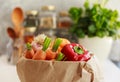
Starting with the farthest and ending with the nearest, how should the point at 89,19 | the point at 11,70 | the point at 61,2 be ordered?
the point at 61,2 → the point at 89,19 → the point at 11,70

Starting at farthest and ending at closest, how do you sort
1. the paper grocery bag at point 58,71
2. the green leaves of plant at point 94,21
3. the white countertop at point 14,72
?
the green leaves of plant at point 94,21 → the white countertop at point 14,72 → the paper grocery bag at point 58,71

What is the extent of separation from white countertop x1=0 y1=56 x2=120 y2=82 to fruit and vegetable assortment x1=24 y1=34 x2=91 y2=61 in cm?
34

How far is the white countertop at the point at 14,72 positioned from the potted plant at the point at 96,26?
0.35 feet

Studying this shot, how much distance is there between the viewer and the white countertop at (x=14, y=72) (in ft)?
3.92

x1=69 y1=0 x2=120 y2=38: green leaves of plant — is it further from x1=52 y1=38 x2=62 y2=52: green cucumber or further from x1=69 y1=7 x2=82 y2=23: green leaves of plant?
x1=52 y1=38 x2=62 y2=52: green cucumber

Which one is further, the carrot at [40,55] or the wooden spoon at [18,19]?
the wooden spoon at [18,19]

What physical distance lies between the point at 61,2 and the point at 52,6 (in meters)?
0.11

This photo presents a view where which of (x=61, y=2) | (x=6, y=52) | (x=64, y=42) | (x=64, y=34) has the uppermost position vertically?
(x=64, y=42)

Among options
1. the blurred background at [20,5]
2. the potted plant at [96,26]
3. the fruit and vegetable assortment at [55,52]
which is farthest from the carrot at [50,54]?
the blurred background at [20,5]

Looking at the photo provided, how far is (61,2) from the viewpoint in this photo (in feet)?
5.47

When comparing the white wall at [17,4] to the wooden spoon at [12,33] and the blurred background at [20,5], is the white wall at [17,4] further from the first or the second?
the wooden spoon at [12,33]

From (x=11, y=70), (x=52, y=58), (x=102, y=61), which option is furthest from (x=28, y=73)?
(x=102, y=61)

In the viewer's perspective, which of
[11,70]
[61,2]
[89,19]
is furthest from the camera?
[61,2]

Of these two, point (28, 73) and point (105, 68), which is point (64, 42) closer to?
point (28, 73)
